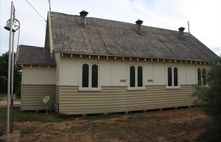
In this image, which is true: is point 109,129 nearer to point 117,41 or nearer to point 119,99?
point 119,99

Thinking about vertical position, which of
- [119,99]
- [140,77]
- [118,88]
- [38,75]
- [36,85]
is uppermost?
[38,75]

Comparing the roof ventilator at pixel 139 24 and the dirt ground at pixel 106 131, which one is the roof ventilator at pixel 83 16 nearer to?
the roof ventilator at pixel 139 24

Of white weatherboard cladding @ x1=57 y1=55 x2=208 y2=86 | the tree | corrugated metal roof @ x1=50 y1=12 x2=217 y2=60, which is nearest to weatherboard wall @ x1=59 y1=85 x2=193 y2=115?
white weatherboard cladding @ x1=57 y1=55 x2=208 y2=86

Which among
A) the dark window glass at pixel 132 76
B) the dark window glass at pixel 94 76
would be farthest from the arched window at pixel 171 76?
the dark window glass at pixel 94 76

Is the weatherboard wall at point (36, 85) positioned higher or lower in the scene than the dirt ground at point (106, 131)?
higher

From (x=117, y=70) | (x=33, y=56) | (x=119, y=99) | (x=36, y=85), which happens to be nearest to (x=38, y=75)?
(x=36, y=85)

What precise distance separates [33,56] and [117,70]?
5.76m

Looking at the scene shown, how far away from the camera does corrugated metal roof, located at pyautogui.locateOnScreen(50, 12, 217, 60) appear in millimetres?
11573

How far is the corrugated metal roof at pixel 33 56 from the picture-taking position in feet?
40.1

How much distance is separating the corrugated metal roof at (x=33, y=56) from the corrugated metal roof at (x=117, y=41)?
2.04 m

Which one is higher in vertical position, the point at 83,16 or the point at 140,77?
the point at 83,16

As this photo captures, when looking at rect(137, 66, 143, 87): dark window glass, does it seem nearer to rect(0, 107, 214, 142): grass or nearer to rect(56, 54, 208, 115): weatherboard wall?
rect(56, 54, 208, 115): weatherboard wall

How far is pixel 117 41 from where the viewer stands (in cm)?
1330

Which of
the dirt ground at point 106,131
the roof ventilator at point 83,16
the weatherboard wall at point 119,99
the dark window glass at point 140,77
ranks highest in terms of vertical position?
the roof ventilator at point 83,16
